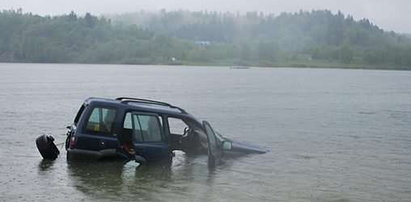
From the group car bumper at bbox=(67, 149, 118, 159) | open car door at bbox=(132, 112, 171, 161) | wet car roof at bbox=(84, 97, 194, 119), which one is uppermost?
wet car roof at bbox=(84, 97, 194, 119)

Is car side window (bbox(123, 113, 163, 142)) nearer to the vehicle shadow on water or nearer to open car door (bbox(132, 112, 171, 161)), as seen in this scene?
open car door (bbox(132, 112, 171, 161))

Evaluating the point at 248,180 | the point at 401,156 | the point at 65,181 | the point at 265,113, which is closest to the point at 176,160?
the point at 248,180

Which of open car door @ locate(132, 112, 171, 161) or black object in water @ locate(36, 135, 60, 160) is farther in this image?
black object in water @ locate(36, 135, 60, 160)

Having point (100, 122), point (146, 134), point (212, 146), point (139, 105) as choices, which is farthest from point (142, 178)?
point (212, 146)

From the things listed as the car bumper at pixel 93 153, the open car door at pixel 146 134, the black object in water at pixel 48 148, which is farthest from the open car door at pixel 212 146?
the black object in water at pixel 48 148

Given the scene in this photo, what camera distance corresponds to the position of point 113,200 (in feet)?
47.0

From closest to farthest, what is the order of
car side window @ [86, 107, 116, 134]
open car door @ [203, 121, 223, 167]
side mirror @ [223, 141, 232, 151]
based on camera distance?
car side window @ [86, 107, 116, 134]
open car door @ [203, 121, 223, 167]
side mirror @ [223, 141, 232, 151]

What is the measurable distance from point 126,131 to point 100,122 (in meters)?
0.72

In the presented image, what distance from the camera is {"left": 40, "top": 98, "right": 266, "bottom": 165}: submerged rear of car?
57.4 feet

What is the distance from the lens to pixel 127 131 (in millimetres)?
17609

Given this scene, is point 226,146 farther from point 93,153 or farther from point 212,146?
point 93,153

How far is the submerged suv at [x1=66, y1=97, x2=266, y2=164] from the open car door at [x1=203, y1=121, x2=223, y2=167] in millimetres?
28

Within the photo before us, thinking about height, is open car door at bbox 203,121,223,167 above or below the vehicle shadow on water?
above

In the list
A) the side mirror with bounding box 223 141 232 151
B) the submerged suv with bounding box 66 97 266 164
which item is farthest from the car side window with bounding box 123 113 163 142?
the side mirror with bounding box 223 141 232 151
